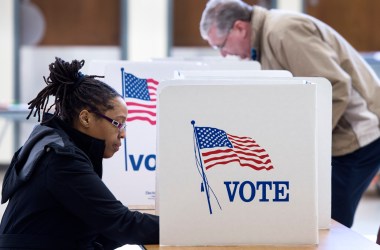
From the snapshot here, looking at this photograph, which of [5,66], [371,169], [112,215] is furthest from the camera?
[5,66]

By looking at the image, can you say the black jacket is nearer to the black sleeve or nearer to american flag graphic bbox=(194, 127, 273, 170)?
the black sleeve

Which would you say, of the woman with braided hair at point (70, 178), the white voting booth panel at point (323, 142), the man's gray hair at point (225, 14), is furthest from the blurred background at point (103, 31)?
the woman with braided hair at point (70, 178)

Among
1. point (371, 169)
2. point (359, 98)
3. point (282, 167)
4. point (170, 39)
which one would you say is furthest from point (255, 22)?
point (170, 39)

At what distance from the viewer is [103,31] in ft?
28.9

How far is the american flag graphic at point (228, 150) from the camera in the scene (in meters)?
2.18

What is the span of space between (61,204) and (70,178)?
89mm

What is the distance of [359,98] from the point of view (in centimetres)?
340

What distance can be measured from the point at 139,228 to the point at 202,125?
13.0 inches

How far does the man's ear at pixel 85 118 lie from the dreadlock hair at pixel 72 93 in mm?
14

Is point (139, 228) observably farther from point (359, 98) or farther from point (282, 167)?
point (359, 98)

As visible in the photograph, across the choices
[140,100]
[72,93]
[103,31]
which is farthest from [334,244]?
[103,31]

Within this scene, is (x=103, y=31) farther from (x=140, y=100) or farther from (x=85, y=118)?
(x=85, y=118)

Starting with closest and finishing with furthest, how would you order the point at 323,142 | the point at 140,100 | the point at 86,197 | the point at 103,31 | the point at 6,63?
the point at 86,197, the point at 323,142, the point at 140,100, the point at 6,63, the point at 103,31

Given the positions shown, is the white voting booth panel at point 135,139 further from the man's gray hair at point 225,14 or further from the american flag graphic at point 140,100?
the man's gray hair at point 225,14
